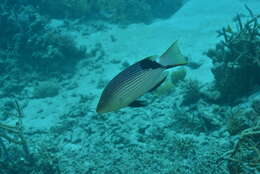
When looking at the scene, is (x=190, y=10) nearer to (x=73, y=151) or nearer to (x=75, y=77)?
(x=75, y=77)

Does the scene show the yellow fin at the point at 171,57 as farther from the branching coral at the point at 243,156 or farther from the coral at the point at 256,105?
the coral at the point at 256,105

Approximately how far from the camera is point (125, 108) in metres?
6.04

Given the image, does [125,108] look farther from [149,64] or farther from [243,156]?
[149,64]

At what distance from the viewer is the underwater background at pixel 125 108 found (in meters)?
4.25

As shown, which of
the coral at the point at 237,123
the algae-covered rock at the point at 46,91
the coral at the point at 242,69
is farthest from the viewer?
the algae-covered rock at the point at 46,91

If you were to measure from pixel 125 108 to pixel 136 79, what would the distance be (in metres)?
4.10

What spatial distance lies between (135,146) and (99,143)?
851mm

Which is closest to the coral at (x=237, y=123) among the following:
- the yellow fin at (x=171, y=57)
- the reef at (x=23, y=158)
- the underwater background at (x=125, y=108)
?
the underwater background at (x=125, y=108)

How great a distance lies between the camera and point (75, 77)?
971 centimetres

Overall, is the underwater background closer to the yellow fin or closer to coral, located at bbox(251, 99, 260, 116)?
coral, located at bbox(251, 99, 260, 116)

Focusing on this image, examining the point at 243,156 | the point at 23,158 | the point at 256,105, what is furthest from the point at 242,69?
the point at 23,158

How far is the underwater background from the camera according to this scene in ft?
13.9

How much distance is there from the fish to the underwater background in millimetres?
1502

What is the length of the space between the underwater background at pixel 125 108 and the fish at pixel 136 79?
1.50 meters
